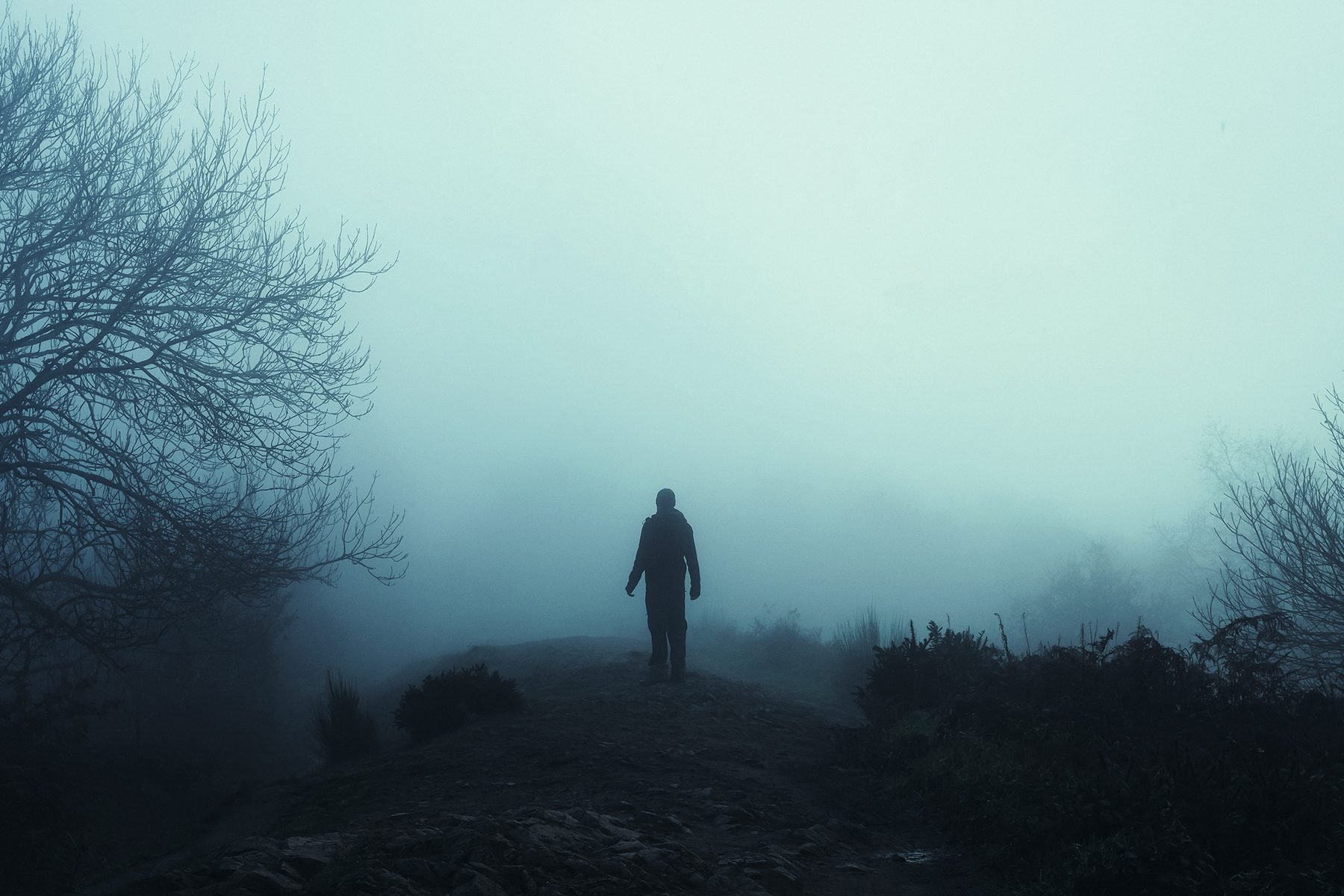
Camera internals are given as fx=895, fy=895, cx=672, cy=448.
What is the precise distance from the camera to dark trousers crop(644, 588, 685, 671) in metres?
12.7

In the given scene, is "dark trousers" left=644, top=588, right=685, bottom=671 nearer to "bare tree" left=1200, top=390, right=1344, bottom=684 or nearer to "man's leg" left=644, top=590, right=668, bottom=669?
"man's leg" left=644, top=590, right=668, bottom=669

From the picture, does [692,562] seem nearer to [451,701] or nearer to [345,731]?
[451,701]

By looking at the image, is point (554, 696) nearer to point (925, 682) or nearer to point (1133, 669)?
point (925, 682)

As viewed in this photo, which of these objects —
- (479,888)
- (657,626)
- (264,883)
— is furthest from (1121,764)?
(657,626)

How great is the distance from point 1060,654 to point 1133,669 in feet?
2.91

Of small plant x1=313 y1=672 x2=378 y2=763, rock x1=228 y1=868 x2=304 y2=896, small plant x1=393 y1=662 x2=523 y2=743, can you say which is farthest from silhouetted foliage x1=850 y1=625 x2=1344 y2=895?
small plant x1=313 y1=672 x2=378 y2=763

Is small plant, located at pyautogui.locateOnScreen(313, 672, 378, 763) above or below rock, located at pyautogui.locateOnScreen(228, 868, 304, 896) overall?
above

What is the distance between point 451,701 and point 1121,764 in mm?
7209

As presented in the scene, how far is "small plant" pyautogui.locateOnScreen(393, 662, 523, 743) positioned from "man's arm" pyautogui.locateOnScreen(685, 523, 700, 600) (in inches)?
114

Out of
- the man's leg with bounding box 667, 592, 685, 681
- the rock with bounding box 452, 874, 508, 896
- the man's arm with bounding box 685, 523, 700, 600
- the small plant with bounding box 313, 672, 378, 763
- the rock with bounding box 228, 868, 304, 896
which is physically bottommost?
the rock with bounding box 452, 874, 508, 896

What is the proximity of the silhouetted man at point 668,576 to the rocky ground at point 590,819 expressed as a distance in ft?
3.17

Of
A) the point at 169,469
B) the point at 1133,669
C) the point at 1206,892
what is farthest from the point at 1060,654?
the point at 169,469

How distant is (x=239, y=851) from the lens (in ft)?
15.7

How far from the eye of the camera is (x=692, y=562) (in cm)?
1266
